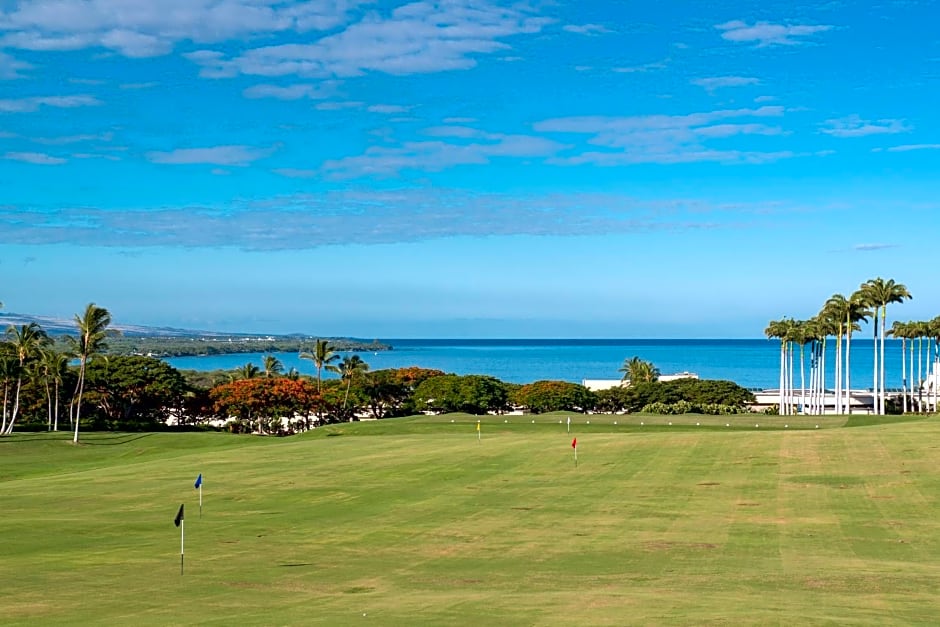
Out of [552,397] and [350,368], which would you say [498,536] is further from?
[350,368]

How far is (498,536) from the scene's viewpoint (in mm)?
27797

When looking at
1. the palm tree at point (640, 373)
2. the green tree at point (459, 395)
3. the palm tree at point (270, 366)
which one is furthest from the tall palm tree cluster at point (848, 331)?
the palm tree at point (270, 366)

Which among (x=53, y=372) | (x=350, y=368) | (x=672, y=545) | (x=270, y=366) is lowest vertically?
(x=672, y=545)

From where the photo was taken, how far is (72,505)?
3444 cm

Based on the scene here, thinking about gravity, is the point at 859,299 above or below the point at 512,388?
above

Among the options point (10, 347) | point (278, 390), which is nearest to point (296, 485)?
point (278, 390)

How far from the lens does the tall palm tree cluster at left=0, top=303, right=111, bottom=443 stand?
7769 centimetres

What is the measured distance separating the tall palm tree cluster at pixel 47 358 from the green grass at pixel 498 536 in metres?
26.2

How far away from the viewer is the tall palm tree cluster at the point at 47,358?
77.7 meters

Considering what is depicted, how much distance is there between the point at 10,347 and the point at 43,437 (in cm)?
1923

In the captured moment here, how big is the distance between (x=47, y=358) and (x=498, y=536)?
73991mm

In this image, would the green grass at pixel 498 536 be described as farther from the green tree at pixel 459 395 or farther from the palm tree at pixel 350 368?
the palm tree at pixel 350 368

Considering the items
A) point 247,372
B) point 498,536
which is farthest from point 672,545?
point 247,372

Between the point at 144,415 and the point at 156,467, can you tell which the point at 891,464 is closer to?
the point at 156,467
